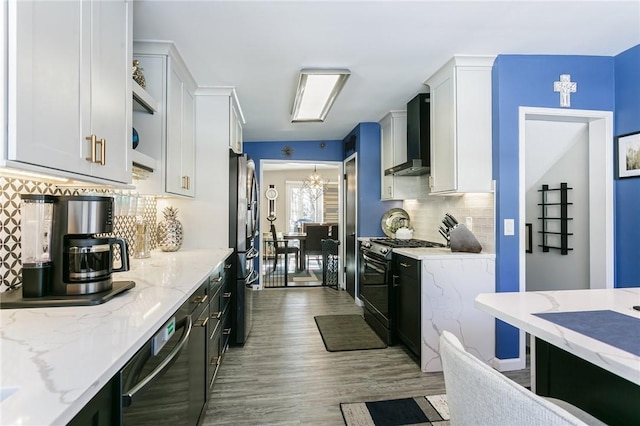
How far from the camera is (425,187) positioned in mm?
4074

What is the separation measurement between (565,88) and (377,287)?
241 cm

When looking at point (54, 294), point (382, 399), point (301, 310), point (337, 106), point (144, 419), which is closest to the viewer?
point (144, 419)

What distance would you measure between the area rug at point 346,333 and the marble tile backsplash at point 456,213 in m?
1.28

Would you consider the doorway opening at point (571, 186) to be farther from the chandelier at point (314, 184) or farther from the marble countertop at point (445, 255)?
the chandelier at point (314, 184)

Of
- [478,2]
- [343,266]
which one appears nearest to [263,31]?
[478,2]

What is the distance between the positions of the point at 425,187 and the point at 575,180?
1.46 metres

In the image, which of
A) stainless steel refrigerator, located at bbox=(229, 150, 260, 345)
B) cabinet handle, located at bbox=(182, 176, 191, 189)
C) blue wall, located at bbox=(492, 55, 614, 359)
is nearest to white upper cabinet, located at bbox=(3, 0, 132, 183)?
cabinet handle, located at bbox=(182, 176, 191, 189)

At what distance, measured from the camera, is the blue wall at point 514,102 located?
2688 mm

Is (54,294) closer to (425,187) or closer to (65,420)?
(65,420)

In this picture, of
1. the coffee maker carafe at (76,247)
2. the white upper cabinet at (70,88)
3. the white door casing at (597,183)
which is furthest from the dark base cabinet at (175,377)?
the white door casing at (597,183)

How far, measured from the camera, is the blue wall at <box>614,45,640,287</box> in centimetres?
254

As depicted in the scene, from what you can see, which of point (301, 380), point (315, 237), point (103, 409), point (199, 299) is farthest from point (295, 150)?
point (103, 409)

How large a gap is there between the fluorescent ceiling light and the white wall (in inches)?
78.8

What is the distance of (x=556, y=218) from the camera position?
3570 millimetres
